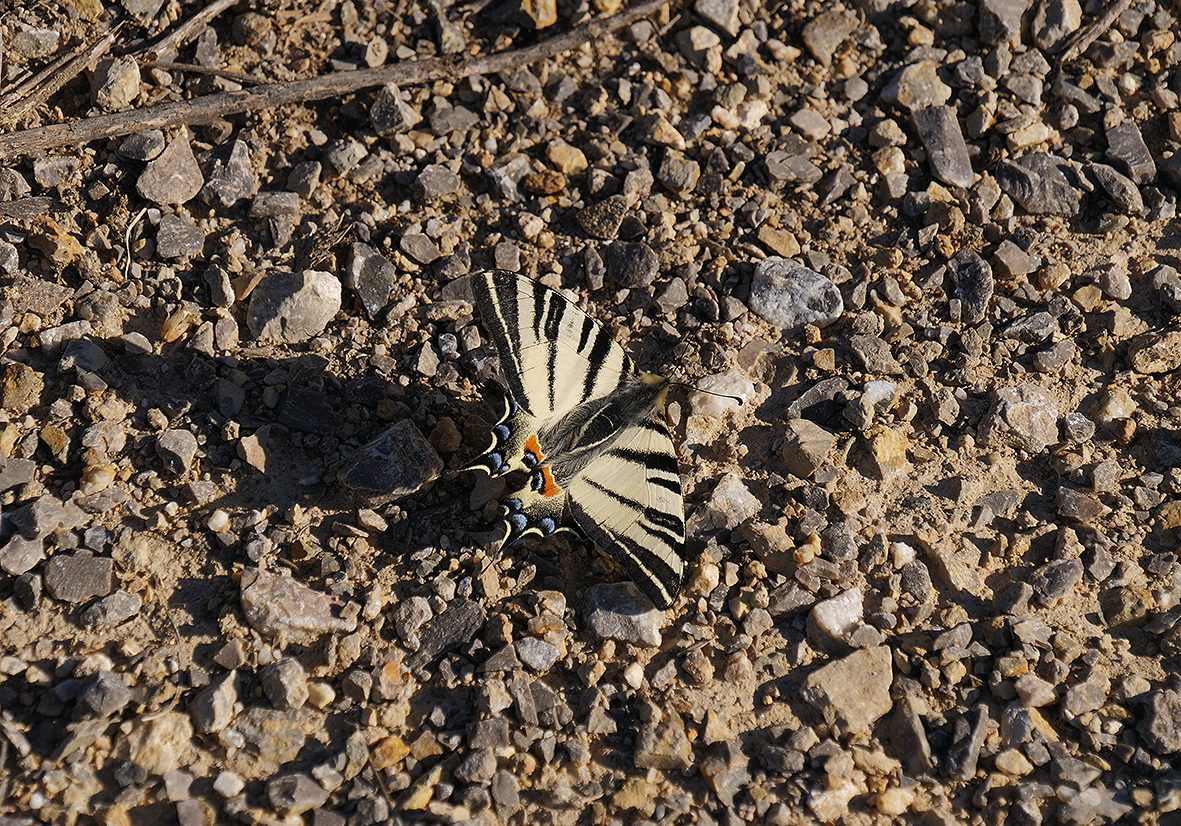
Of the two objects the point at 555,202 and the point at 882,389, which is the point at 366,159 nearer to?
the point at 555,202

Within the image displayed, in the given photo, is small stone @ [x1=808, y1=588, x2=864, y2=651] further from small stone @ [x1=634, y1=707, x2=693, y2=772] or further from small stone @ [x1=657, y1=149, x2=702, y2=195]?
small stone @ [x1=657, y1=149, x2=702, y2=195]

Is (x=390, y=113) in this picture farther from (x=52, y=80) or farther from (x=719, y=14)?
(x=719, y=14)

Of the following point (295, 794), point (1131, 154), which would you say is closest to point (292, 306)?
point (295, 794)

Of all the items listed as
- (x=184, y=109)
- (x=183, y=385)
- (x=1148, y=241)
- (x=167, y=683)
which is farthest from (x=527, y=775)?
(x=1148, y=241)

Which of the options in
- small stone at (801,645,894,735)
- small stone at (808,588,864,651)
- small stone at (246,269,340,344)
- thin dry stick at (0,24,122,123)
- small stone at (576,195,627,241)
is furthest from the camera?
small stone at (576,195,627,241)

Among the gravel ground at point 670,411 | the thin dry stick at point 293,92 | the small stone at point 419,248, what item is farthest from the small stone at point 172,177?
the small stone at point 419,248

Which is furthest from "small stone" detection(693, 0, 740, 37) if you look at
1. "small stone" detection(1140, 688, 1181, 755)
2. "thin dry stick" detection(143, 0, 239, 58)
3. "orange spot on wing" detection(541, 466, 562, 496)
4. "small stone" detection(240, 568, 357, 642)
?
"small stone" detection(1140, 688, 1181, 755)
